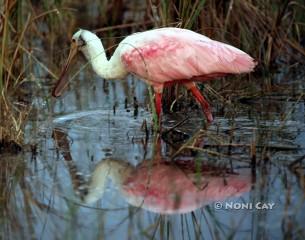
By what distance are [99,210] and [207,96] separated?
Result: 3410 millimetres

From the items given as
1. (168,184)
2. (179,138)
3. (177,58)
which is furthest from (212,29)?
(168,184)

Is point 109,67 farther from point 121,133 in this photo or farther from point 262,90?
point 262,90

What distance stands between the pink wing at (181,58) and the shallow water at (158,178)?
0.48m

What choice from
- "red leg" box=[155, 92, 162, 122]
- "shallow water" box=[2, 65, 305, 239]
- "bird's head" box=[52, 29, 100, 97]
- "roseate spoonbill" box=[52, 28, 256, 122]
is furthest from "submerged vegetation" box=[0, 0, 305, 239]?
"bird's head" box=[52, 29, 100, 97]

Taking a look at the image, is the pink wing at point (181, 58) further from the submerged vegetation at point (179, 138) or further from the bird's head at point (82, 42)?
the bird's head at point (82, 42)

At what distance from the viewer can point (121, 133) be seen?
7168 millimetres

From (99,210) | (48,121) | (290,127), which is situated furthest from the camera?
(48,121)

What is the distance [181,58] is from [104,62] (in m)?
0.78

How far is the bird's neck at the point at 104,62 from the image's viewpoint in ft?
24.2

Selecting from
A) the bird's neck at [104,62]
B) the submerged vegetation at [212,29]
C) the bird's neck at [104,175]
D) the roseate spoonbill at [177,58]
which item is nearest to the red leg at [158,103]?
the roseate spoonbill at [177,58]

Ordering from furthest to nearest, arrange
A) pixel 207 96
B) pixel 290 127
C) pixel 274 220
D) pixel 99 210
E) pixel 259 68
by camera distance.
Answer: pixel 259 68 → pixel 207 96 → pixel 290 127 → pixel 99 210 → pixel 274 220

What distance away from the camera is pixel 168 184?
548cm

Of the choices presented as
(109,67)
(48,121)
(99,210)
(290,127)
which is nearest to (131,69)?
(109,67)

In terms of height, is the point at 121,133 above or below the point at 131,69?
below
